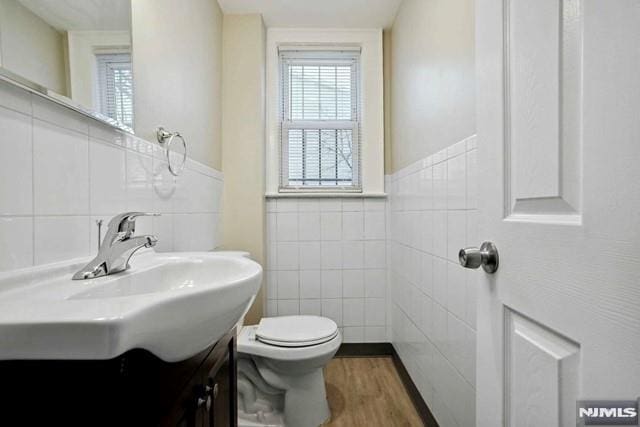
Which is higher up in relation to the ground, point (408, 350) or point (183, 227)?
point (183, 227)

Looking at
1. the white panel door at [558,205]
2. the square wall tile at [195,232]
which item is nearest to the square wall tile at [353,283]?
the square wall tile at [195,232]

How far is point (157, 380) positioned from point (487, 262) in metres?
0.62

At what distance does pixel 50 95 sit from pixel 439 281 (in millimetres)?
1393

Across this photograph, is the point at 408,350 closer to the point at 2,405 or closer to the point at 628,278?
the point at 628,278

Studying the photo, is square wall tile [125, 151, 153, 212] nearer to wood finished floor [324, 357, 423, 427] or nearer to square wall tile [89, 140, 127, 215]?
square wall tile [89, 140, 127, 215]

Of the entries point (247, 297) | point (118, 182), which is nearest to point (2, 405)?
point (247, 297)

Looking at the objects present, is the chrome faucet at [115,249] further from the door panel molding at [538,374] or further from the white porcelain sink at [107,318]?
the door panel molding at [538,374]

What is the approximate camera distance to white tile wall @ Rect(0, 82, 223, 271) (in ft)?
1.92

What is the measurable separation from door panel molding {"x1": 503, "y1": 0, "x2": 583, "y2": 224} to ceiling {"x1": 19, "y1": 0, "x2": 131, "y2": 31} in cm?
95

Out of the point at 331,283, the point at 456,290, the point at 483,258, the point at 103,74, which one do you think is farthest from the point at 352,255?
the point at 103,74

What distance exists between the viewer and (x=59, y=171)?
70 cm

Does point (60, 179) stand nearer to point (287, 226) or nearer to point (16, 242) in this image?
point (16, 242)

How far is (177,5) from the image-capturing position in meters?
1.38

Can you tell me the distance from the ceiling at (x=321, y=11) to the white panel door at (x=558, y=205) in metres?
1.56
